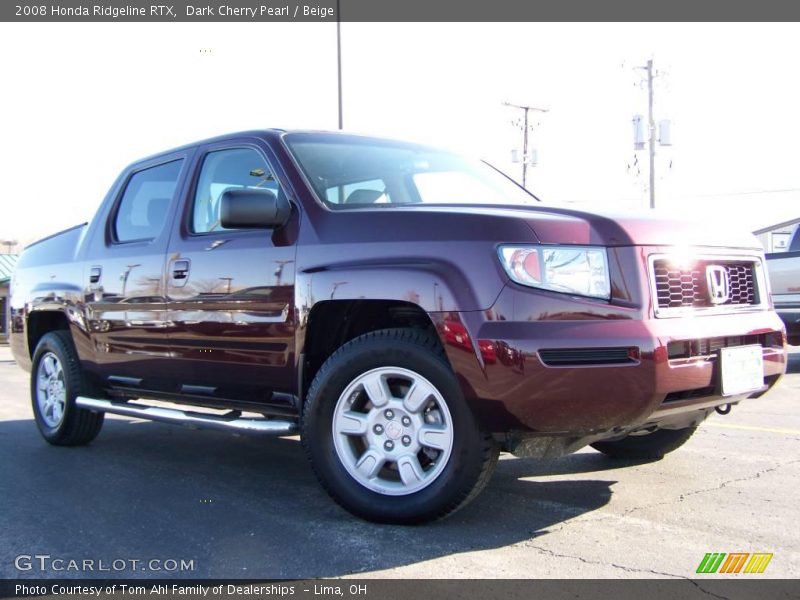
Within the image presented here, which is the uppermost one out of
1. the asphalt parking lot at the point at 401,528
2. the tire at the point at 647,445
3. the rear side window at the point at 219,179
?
the rear side window at the point at 219,179

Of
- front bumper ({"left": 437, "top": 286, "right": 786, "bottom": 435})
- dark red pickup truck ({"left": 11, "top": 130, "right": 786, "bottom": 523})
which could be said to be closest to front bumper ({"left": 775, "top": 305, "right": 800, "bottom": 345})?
dark red pickup truck ({"left": 11, "top": 130, "right": 786, "bottom": 523})

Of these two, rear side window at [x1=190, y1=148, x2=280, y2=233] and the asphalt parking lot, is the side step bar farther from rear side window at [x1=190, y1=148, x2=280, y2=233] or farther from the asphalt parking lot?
rear side window at [x1=190, y1=148, x2=280, y2=233]

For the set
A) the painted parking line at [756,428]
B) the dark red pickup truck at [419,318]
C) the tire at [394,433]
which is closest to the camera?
the dark red pickup truck at [419,318]

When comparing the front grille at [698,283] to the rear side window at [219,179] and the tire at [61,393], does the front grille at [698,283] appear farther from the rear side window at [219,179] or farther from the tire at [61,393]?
the tire at [61,393]

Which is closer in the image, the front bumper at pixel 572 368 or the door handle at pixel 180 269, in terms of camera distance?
the front bumper at pixel 572 368

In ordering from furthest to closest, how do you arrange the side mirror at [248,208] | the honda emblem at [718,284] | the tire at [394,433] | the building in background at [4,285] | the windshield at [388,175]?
the building in background at [4,285] → the windshield at [388,175] → the side mirror at [248,208] → the honda emblem at [718,284] → the tire at [394,433]

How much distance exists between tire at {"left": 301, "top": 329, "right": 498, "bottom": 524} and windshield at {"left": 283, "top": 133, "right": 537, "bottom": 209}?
863 millimetres

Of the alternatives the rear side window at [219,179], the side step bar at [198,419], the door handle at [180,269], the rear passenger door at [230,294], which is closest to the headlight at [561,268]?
the rear passenger door at [230,294]

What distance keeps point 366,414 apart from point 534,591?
1.14m

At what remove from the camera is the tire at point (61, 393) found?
5.66 metres

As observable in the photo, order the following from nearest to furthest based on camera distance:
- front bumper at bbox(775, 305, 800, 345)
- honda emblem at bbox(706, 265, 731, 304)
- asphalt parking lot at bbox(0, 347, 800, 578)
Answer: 1. asphalt parking lot at bbox(0, 347, 800, 578)
2. honda emblem at bbox(706, 265, 731, 304)
3. front bumper at bbox(775, 305, 800, 345)

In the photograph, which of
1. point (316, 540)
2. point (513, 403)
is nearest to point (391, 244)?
point (513, 403)

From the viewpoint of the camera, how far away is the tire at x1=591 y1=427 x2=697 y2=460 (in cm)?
476

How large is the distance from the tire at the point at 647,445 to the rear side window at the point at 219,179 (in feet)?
8.19
